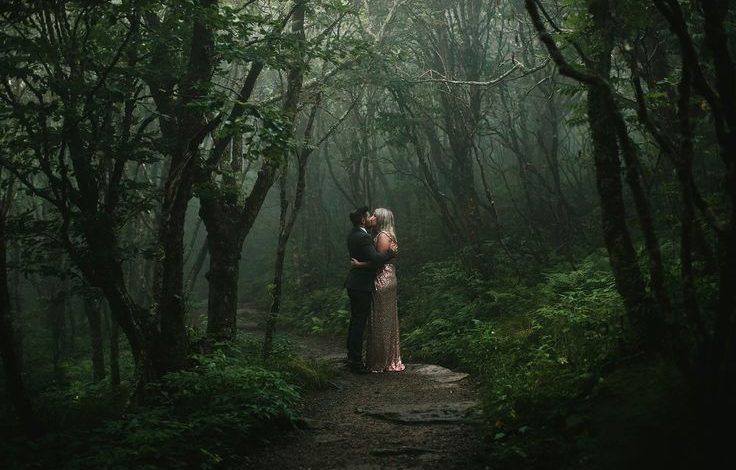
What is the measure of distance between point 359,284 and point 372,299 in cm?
40

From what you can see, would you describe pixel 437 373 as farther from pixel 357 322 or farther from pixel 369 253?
pixel 369 253

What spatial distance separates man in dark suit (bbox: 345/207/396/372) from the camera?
878 centimetres

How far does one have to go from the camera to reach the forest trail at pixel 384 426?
15.6 ft

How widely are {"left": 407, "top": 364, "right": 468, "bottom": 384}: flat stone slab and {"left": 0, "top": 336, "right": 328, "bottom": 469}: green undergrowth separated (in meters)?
1.68

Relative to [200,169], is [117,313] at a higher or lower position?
lower

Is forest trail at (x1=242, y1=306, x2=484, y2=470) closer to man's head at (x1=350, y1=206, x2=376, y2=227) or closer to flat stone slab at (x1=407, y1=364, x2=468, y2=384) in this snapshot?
flat stone slab at (x1=407, y1=364, x2=468, y2=384)

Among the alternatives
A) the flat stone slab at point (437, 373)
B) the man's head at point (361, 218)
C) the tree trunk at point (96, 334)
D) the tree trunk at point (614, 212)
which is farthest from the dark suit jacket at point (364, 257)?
the tree trunk at point (96, 334)

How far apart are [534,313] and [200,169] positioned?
17.5 ft

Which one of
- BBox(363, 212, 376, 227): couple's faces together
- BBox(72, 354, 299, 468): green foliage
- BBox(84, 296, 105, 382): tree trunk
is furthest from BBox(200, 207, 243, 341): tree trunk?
BBox(84, 296, 105, 382): tree trunk

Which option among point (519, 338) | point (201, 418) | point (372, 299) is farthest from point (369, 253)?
point (201, 418)

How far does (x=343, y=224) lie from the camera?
79.4ft

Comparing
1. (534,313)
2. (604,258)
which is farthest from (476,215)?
(534,313)

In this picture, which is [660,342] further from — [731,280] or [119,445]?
[119,445]

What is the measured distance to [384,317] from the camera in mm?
8961
